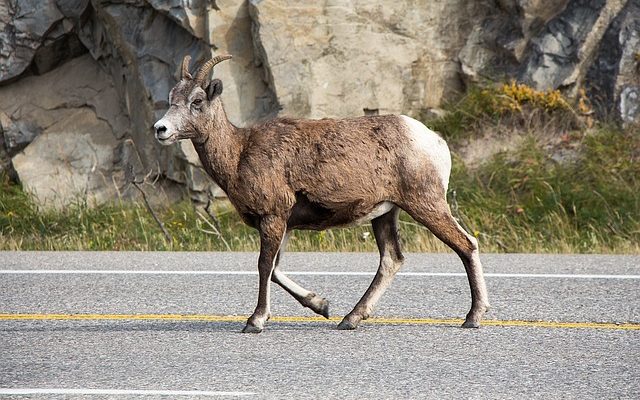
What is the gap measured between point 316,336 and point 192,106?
1.74 metres

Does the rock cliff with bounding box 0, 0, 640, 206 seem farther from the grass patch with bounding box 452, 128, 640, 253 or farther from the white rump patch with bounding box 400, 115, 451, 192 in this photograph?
the white rump patch with bounding box 400, 115, 451, 192

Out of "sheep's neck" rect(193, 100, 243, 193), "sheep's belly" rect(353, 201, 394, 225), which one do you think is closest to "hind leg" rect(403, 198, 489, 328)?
"sheep's belly" rect(353, 201, 394, 225)

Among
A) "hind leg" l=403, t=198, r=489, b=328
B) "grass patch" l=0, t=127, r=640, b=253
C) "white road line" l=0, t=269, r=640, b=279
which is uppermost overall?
"hind leg" l=403, t=198, r=489, b=328

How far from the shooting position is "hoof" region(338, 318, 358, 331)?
7.79 m

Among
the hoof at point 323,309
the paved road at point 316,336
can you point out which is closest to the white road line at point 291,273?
the paved road at point 316,336

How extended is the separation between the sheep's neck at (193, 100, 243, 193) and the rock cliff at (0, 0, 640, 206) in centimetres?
702

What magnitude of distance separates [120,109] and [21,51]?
177 cm

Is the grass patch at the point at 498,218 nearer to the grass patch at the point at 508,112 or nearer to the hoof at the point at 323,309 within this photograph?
the grass patch at the point at 508,112

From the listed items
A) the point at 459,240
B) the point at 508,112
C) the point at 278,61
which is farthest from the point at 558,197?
the point at 459,240

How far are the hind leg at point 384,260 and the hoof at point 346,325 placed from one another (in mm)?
29

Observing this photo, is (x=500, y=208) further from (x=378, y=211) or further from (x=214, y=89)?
(x=214, y=89)

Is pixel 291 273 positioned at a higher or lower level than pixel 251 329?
lower

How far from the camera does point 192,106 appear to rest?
7773 millimetres

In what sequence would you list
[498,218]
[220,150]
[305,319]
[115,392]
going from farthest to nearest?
[498,218], [305,319], [220,150], [115,392]
